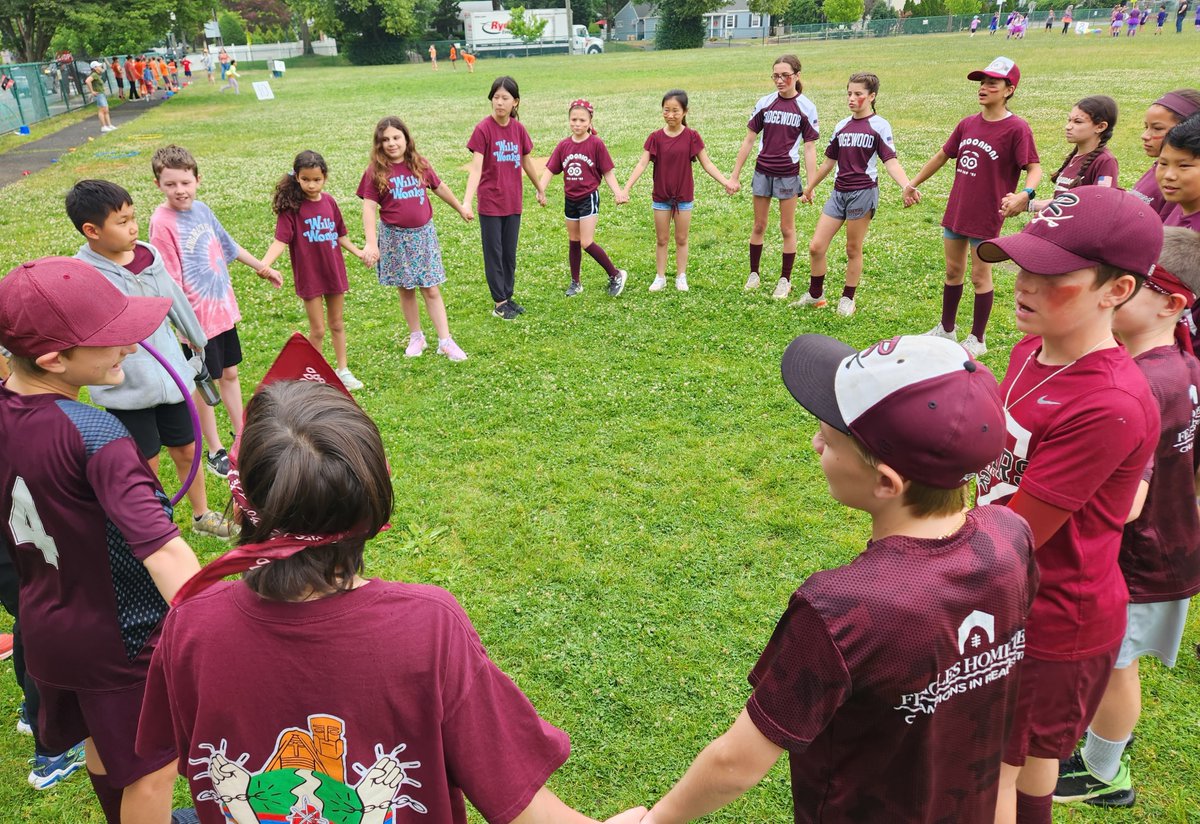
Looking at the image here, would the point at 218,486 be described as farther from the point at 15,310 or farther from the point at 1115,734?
the point at 1115,734

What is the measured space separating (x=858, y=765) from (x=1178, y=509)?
202 cm

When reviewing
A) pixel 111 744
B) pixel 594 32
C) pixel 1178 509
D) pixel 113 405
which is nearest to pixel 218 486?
pixel 113 405

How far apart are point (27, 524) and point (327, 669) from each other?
1.55 meters

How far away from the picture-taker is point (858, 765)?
1.82 m

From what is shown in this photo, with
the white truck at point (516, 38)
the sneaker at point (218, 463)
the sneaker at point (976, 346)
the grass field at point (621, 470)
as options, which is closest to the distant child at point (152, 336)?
the grass field at point (621, 470)

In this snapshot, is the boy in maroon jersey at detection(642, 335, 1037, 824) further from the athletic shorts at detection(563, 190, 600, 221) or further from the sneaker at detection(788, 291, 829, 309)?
the athletic shorts at detection(563, 190, 600, 221)

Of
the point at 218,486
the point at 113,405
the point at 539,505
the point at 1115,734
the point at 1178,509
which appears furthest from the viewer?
the point at 218,486

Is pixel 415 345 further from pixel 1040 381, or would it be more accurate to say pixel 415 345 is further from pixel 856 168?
A: pixel 1040 381

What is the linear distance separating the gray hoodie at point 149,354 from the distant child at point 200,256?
674 millimetres

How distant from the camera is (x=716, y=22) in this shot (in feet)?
320

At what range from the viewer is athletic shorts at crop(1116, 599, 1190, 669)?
3070 mm

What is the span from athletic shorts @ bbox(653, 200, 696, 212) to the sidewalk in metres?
16.9

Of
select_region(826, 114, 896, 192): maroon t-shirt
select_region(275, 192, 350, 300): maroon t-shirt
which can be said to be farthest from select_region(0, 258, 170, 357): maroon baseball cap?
select_region(826, 114, 896, 192): maroon t-shirt

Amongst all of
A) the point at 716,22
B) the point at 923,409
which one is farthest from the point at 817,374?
the point at 716,22
